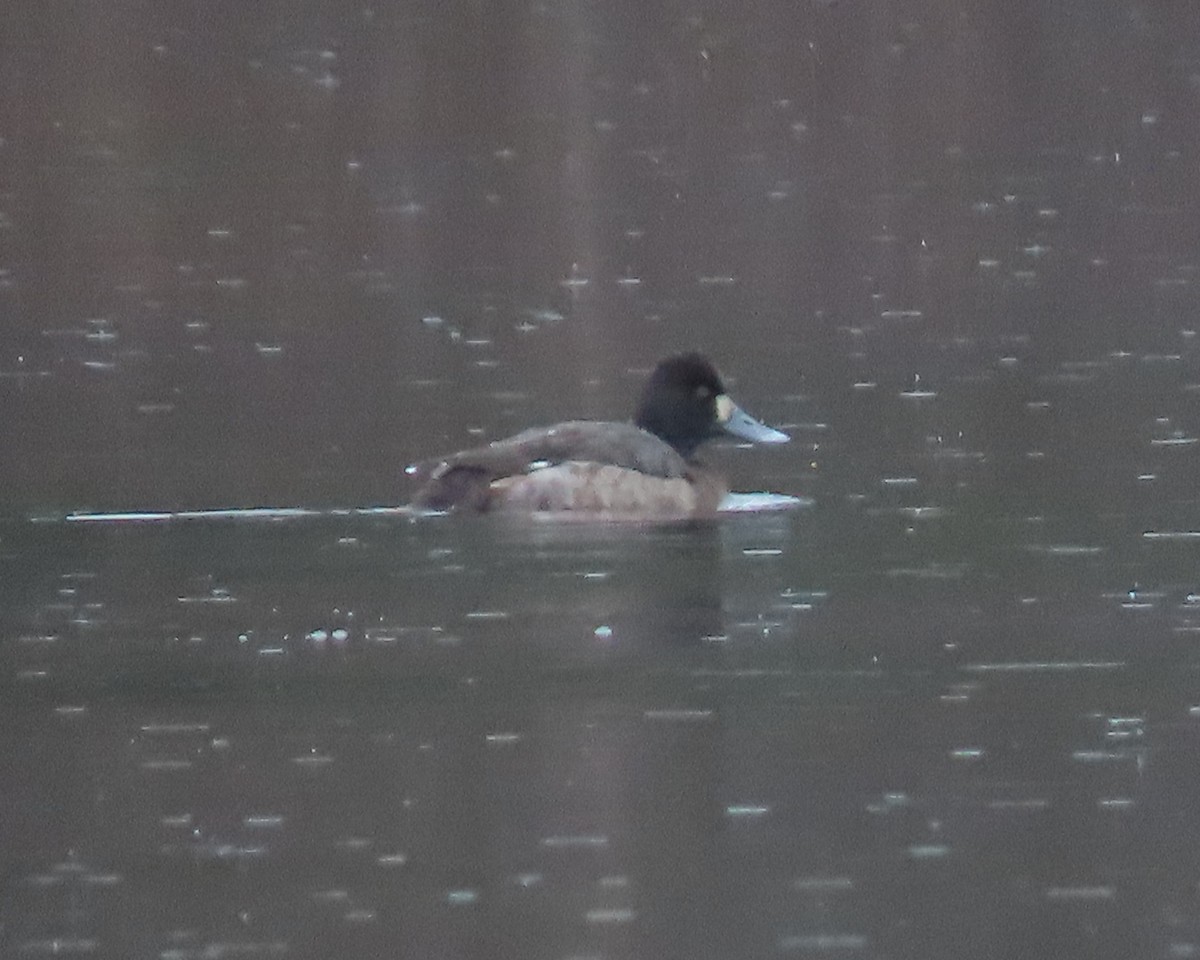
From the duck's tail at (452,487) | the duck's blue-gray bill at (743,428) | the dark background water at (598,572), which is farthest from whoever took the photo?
the duck's blue-gray bill at (743,428)

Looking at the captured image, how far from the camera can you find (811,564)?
10836mm

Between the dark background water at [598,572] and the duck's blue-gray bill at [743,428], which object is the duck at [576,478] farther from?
the duck's blue-gray bill at [743,428]

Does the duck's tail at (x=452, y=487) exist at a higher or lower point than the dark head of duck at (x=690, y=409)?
lower

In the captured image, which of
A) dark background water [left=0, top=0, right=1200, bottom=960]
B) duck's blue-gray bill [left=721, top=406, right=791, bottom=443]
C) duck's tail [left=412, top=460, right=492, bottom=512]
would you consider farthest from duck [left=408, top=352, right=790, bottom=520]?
duck's blue-gray bill [left=721, top=406, right=791, bottom=443]

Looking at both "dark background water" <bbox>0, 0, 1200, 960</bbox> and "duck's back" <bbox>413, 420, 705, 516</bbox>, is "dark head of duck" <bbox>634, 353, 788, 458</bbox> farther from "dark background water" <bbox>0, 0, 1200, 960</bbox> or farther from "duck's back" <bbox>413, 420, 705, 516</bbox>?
"duck's back" <bbox>413, 420, 705, 516</bbox>

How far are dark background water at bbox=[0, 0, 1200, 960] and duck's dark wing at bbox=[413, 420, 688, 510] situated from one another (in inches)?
6.8

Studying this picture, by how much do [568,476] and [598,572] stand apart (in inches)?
59.0

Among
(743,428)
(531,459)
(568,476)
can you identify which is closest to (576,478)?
(568,476)

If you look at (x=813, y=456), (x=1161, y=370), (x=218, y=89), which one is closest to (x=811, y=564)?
(x=813, y=456)

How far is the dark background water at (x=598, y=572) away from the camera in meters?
6.74

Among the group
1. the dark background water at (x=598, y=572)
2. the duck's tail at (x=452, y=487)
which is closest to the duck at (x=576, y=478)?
the duck's tail at (x=452, y=487)

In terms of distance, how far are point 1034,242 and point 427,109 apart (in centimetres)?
1002

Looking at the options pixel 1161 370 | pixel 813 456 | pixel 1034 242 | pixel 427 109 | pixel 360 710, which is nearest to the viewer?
pixel 360 710

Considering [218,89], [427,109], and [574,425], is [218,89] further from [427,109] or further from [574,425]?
[574,425]
